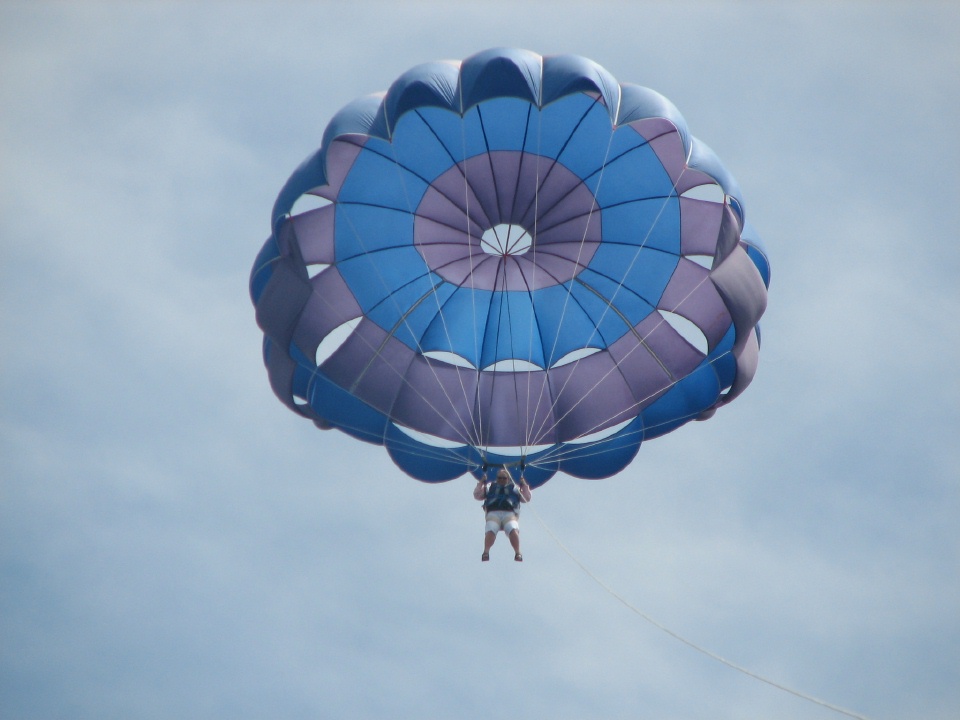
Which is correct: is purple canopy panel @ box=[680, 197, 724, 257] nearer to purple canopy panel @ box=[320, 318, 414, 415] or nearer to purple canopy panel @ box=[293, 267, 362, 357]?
purple canopy panel @ box=[320, 318, 414, 415]

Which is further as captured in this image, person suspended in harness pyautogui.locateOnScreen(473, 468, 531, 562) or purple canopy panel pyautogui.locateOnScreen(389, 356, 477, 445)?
purple canopy panel pyautogui.locateOnScreen(389, 356, 477, 445)

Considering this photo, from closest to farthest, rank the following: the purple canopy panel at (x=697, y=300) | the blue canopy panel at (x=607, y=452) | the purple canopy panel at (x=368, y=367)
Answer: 1. the purple canopy panel at (x=697, y=300)
2. the purple canopy panel at (x=368, y=367)
3. the blue canopy panel at (x=607, y=452)

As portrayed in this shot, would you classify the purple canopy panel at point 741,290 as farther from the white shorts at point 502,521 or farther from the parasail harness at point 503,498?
the white shorts at point 502,521

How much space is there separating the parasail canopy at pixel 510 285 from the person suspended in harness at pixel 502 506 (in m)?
0.39

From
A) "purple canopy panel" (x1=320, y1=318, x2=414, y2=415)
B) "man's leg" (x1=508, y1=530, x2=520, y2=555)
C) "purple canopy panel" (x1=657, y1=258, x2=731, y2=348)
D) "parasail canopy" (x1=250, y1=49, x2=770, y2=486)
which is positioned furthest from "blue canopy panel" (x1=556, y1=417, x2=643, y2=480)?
"purple canopy panel" (x1=320, y1=318, x2=414, y2=415)

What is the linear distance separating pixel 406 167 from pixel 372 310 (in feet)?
5.08

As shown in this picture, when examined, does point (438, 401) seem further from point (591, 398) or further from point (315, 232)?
point (315, 232)

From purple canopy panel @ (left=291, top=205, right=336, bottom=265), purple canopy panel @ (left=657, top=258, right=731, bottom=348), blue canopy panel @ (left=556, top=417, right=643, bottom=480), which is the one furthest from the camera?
blue canopy panel @ (left=556, top=417, right=643, bottom=480)

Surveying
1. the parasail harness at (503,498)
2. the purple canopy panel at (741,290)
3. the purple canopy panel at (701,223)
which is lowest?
the parasail harness at (503,498)

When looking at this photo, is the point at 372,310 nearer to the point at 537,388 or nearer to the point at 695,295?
the point at 537,388

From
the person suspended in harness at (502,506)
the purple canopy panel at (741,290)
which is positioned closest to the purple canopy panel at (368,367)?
the person suspended in harness at (502,506)

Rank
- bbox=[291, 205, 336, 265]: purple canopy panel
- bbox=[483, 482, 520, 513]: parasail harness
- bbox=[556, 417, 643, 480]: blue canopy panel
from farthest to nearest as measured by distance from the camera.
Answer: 1. bbox=[556, 417, 643, 480]: blue canopy panel
2. bbox=[291, 205, 336, 265]: purple canopy panel
3. bbox=[483, 482, 520, 513]: parasail harness

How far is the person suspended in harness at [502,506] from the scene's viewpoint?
39.5 feet

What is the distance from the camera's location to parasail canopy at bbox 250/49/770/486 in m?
12.6
